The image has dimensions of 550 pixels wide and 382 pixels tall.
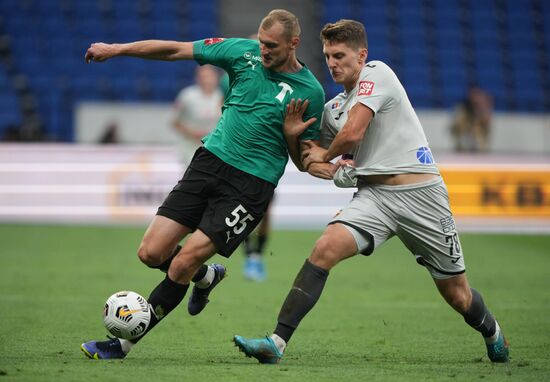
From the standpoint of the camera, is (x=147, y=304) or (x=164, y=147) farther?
(x=164, y=147)

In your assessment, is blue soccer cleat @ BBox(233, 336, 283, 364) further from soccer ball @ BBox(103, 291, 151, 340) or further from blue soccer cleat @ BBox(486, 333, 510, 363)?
blue soccer cleat @ BBox(486, 333, 510, 363)

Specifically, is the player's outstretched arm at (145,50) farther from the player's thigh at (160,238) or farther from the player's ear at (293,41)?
the player's thigh at (160,238)

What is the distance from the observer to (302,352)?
23.1 feet

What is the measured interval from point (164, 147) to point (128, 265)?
4667mm

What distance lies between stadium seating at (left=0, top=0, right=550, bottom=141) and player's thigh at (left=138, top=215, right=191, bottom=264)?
48.7 ft

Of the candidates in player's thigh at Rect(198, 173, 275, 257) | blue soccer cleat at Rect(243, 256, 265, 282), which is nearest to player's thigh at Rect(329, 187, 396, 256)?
player's thigh at Rect(198, 173, 275, 257)

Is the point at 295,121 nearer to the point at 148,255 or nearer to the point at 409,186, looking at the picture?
the point at 409,186

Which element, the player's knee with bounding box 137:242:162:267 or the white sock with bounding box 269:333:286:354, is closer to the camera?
the white sock with bounding box 269:333:286:354

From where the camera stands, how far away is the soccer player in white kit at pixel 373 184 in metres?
6.25

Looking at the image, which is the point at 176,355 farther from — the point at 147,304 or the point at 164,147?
the point at 164,147

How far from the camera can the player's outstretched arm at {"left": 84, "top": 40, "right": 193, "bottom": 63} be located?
21.6 ft

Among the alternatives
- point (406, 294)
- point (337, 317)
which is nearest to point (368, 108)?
point (337, 317)

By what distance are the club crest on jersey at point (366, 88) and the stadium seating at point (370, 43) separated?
1536 centimetres

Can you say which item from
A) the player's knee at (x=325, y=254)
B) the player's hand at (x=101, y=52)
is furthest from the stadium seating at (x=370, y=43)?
the player's knee at (x=325, y=254)
